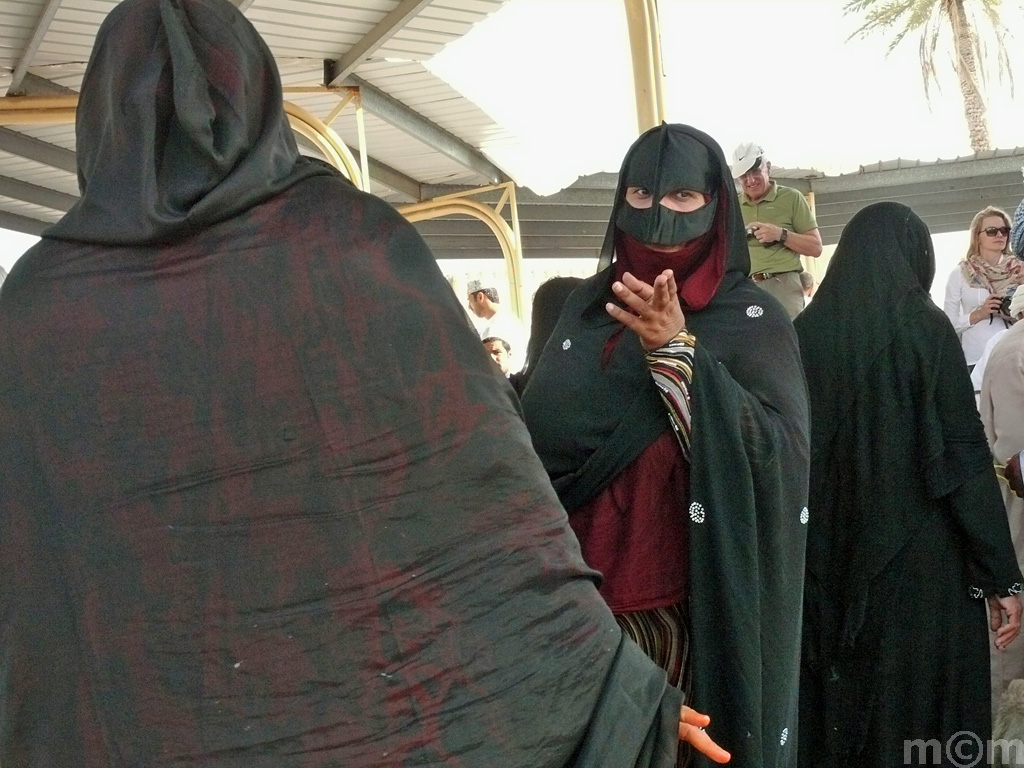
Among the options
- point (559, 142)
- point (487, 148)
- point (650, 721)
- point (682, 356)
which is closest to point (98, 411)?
point (650, 721)

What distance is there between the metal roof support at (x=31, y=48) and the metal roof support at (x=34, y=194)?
7.32ft

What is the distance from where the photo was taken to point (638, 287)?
196cm

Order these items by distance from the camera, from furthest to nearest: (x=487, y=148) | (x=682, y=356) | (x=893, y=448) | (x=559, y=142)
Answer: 1. (x=559, y=142)
2. (x=487, y=148)
3. (x=893, y=448)
4. (x=682, y=356)

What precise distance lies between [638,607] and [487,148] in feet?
25.7

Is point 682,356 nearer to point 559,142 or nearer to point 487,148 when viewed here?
point 487,148

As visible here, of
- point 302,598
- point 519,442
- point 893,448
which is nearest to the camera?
point 302,598

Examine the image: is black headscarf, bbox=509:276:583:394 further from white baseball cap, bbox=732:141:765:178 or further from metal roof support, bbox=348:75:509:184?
metal roof support, bbox=348:75:509:184

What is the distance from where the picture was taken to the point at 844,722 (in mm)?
3201

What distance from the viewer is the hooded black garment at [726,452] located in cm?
209

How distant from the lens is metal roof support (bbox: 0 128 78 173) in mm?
7672

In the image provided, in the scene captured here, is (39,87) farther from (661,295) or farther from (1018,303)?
(661,295)

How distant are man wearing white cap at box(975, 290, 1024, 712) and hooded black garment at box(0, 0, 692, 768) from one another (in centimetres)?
227

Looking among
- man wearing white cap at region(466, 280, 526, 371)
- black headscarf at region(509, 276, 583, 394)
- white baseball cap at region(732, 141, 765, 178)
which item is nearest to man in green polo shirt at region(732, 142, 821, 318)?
white baseball cap at region(732, 141, 765, 178)

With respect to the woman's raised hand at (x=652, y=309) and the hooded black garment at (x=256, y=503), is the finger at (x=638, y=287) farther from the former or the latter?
the hooded black garment at (x=256, y=503)
